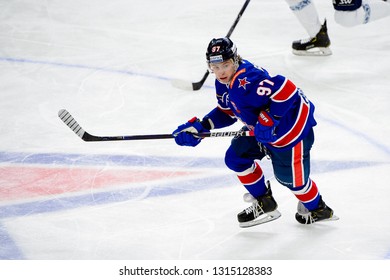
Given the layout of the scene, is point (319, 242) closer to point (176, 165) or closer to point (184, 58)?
point (176, 165)

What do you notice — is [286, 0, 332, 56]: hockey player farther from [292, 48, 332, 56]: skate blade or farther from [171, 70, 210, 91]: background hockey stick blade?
[171, 70, 210, 91]: background hockey stick blade

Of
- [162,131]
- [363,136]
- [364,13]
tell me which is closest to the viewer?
[363,136]

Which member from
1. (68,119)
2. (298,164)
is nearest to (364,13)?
(298,164)

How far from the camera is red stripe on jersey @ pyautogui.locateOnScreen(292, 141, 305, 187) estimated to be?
8.96ft

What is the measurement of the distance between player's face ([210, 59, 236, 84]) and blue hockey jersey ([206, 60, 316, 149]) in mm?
23

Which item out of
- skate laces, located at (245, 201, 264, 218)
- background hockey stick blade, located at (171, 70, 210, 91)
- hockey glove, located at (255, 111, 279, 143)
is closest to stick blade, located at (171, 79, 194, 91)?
background hockey stick blade, located at (171, 70, 210, 91)

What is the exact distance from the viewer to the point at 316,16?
16.5ft

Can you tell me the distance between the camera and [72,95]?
180 inches

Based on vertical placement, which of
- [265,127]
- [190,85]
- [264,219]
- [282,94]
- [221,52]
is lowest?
[190,85]

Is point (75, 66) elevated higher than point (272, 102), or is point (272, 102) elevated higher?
point (272, 102)

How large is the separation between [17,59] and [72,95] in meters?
0.89

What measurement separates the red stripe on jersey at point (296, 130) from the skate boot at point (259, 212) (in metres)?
0.36

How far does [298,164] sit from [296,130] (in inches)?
5.8

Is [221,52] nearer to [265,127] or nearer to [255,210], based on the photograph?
[265,127]
